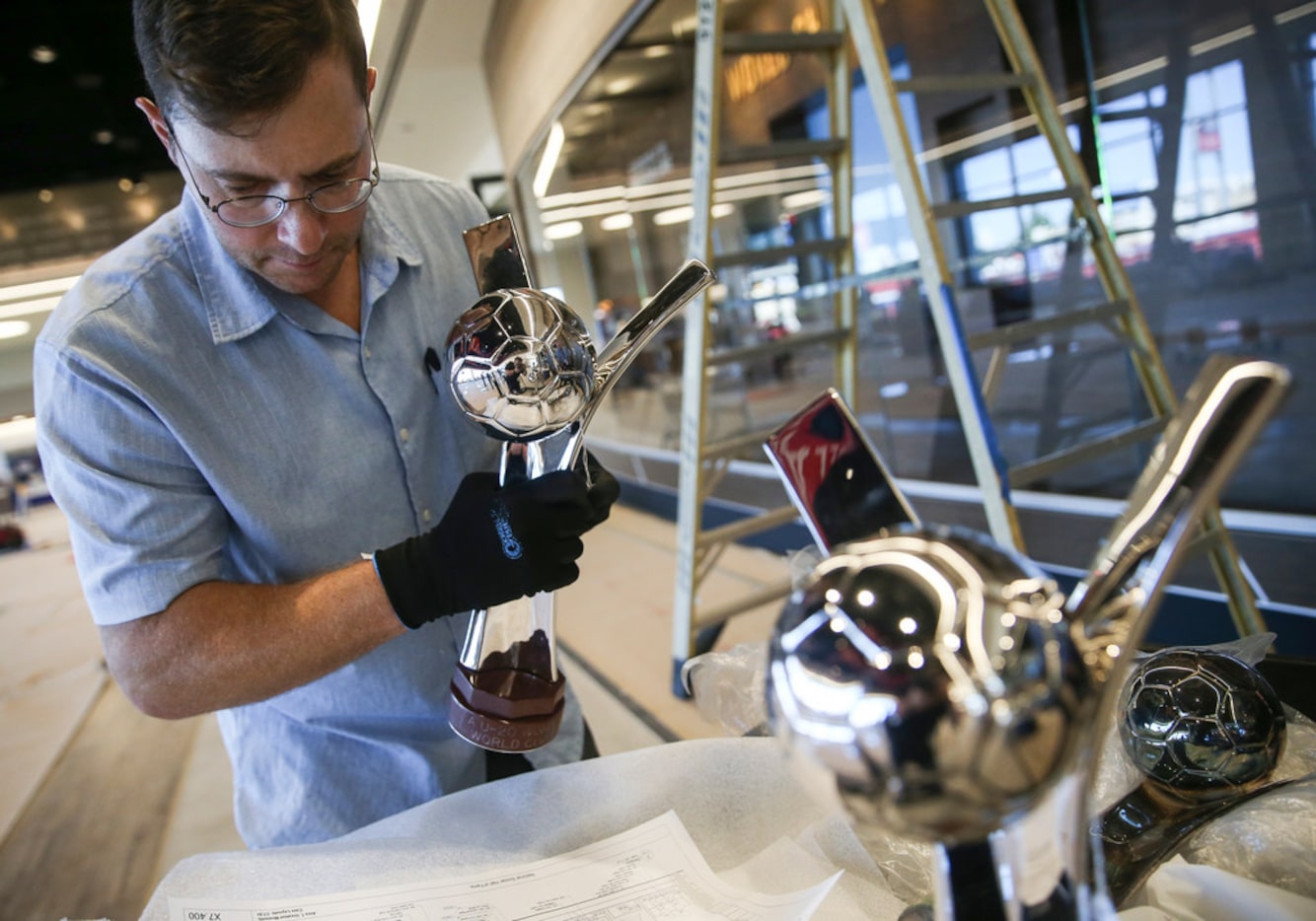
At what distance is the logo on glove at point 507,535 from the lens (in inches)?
24.6

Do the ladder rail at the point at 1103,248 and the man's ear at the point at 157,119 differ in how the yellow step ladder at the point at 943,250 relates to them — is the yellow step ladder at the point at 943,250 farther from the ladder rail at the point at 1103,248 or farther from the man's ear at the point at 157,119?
the man's ear at the point at 157,119

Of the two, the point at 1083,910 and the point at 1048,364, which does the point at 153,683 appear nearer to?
the point at 1083,910

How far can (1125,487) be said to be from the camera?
2318mm

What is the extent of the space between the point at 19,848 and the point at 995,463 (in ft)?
8.99

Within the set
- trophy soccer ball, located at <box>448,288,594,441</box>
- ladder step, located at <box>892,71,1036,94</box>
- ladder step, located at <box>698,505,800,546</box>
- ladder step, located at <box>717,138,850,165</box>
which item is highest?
ladder step, located at <box>892,71,1036,94</box>

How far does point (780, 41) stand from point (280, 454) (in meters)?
1.52

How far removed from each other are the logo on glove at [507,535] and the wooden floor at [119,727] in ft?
3.66

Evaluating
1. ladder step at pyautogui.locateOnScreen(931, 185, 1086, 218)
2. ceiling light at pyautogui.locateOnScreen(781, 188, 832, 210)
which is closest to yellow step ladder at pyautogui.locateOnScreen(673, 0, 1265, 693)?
ladder step at pyautogui.locateOnScreen(931, 185, 1086, 218)

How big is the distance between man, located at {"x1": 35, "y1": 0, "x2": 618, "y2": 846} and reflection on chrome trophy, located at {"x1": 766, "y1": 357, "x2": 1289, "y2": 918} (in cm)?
41

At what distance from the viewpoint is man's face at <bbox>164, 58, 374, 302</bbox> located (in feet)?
2.29

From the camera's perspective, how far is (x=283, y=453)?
82cm

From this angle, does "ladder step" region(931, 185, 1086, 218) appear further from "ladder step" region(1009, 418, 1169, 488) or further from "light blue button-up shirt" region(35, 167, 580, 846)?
"light blue button-up shirt" region(35, 167, 580, 846)

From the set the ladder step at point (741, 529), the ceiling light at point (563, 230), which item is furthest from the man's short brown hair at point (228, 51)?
the ceiling light at point (563, 230)

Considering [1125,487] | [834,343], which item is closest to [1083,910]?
[834,343]
